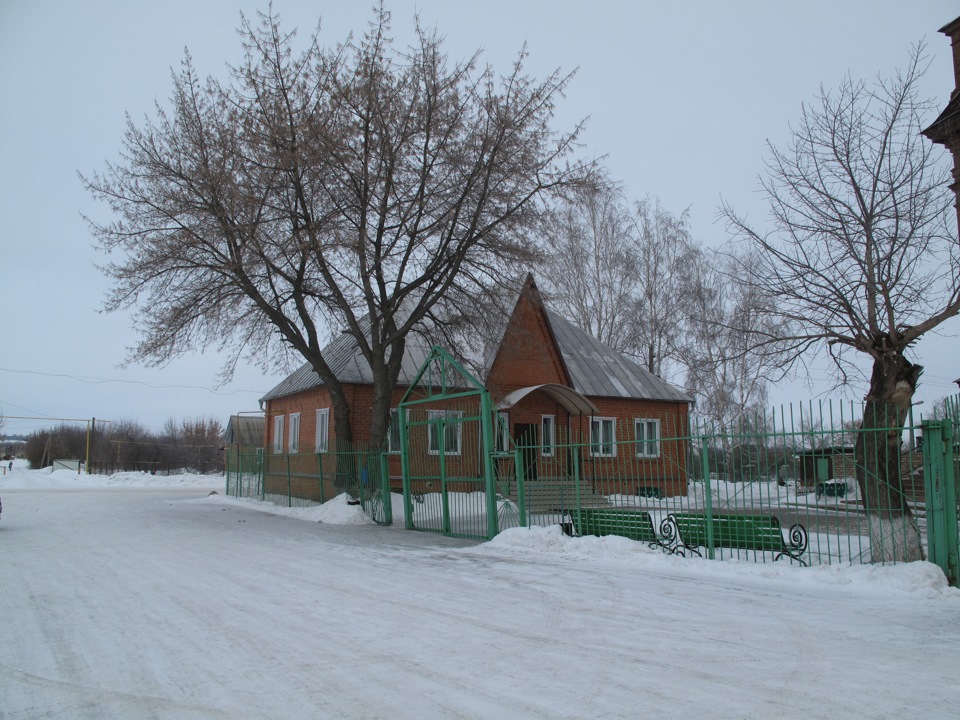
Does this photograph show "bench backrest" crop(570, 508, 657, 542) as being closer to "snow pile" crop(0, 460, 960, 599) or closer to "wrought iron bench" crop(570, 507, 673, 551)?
"wrought iron bench" crop(570, 507, 673, 551)

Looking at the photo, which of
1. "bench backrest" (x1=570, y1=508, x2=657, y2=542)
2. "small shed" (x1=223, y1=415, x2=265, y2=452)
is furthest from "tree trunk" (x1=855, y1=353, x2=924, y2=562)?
"small shed" (x1=223, y1=415, x2=265, y2=452)

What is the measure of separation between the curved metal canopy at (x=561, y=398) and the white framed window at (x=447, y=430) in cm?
243

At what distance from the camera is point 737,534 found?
1076 centimetres

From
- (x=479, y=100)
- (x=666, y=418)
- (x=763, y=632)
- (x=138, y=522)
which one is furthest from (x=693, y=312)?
(x=763, y=632)

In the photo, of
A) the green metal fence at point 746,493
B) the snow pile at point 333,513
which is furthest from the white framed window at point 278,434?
the green metal fence at point 746,493

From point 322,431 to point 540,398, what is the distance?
7684 mm

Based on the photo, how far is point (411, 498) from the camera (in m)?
17.0

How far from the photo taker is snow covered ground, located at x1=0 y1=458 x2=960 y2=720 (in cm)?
482

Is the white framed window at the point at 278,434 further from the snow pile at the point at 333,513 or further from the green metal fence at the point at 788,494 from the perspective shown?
the green metal fence at the point at 788,494

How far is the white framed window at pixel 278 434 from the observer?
29.0 meters

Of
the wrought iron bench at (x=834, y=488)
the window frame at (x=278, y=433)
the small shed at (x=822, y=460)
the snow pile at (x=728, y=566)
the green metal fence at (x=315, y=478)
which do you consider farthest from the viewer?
the window frame at (x=278, y=433)

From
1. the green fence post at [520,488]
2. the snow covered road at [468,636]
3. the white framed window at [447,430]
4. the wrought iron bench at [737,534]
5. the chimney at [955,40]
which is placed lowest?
the snow covered road at [468,636]

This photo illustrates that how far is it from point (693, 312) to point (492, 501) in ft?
78.5

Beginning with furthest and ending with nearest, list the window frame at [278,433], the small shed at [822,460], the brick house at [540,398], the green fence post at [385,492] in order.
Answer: the window frame at [278,433]
the brick house at [540,398]
the green fence post at [385,492]
the small shed at [822,460]
